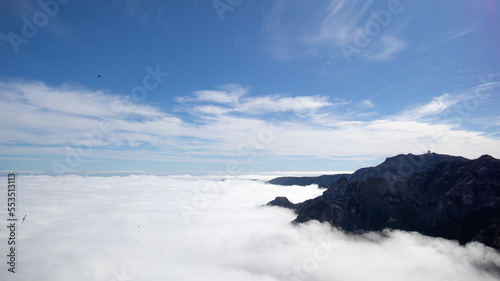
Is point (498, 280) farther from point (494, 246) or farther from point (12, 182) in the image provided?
point (12, 182)

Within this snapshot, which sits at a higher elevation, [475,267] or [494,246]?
[494,246]

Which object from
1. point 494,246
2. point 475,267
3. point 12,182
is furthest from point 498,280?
point 12,182

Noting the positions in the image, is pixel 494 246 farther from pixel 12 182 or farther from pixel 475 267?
pixel 12 182

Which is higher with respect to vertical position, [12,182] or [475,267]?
[12,182]

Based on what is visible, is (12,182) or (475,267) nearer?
(12,182)

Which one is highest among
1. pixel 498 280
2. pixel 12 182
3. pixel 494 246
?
pixel 12 182

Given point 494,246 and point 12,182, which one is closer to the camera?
point 12,182

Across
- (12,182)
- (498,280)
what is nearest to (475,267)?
(498,280)

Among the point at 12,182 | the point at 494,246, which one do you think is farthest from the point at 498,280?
the point at 12,182
